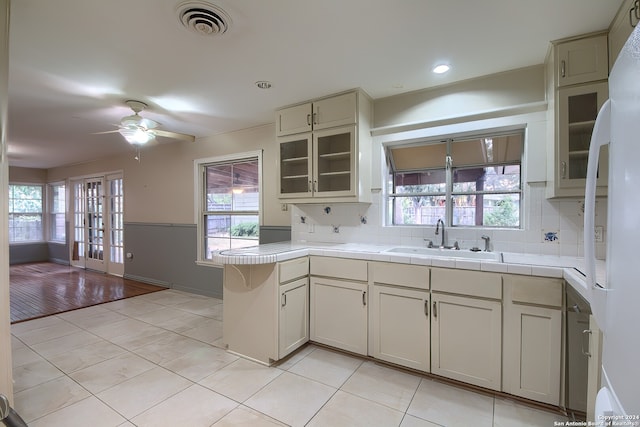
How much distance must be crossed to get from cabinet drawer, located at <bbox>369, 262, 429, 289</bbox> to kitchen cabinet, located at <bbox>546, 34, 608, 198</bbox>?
1.10m

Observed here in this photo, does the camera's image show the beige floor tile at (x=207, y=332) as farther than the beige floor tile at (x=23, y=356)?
Yes

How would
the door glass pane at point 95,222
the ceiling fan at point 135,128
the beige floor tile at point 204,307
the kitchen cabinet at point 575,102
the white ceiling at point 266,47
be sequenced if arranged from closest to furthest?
the white ceiling at point 266,47 → the kitchen cabinet at point 575,102 → the ceiling fan at point 135,128 → the beige floor tile at point 204,307 → the door glass pane at point 95,222

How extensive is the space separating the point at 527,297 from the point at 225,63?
2752 mm

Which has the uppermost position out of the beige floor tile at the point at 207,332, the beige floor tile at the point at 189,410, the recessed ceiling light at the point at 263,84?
the recessed ceiling light at the point at 263,84

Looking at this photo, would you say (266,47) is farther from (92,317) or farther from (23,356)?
(92,317)

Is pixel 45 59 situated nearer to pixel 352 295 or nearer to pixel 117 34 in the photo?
pixel 117 34

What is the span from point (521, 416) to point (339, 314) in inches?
54.1

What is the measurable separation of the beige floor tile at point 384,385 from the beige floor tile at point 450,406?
64 mm

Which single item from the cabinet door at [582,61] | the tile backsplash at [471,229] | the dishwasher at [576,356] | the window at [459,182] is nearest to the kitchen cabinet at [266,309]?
the tile backsplash at [471,229]

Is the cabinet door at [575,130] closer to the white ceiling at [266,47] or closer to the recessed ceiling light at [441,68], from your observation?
the white ceiling at [266,47]

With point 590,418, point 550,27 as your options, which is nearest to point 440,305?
point 590,418

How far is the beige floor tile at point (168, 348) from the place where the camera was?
8.38ft

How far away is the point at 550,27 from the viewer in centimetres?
187

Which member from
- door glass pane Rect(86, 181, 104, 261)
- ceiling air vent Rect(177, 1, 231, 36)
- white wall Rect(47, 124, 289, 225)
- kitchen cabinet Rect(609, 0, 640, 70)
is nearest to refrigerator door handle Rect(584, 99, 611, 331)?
kitchen cabinet Rect(609, 0, 640, 70)
